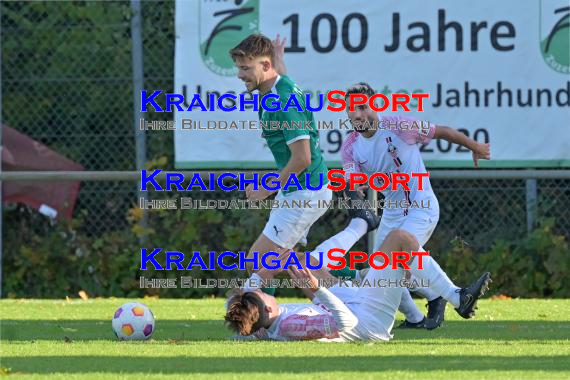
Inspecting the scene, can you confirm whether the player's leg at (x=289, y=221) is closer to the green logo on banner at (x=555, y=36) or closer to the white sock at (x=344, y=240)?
the white sock at (x=344, y=240)

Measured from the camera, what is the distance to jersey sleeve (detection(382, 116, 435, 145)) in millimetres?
9102

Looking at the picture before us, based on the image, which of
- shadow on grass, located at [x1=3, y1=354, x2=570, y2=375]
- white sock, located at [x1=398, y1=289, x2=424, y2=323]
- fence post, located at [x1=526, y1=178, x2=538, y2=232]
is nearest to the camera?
shadow on grass, located at [x1=3, y1=354, x2=570, y2=375]

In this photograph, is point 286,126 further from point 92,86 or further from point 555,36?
point 92,86

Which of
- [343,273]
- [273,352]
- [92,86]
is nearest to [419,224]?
[343,273]

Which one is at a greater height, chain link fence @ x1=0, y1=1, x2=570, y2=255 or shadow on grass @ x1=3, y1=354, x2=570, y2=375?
chain link fence @ x1=0, y1=1, x2=570, y2=255

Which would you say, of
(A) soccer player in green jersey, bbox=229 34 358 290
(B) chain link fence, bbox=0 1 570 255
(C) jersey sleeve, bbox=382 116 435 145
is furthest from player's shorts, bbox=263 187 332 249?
(B) chain link fence, bbox=0 1 570 255

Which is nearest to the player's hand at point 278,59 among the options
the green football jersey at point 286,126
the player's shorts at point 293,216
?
the green football jersey at point 286,126

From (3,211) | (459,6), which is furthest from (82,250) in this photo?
(459,6)

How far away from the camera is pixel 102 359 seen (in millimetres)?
6770

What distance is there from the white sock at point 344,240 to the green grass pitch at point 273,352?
91 centimetres

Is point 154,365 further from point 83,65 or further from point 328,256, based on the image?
point 83,65

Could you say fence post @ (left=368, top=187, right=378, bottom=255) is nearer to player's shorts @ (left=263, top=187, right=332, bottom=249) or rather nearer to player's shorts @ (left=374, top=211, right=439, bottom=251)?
player's shorts @ (left=374, top=211, right=439, bottom=251)

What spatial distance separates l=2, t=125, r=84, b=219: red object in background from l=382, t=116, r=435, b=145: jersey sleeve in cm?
528

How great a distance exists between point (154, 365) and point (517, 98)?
7351 millimetres
